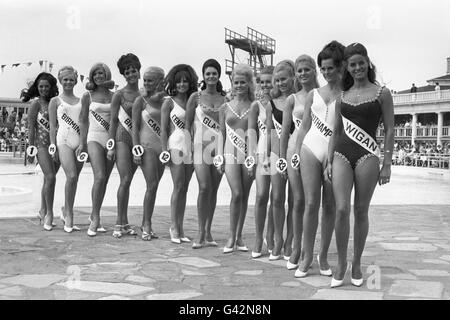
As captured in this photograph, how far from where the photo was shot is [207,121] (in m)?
5.82

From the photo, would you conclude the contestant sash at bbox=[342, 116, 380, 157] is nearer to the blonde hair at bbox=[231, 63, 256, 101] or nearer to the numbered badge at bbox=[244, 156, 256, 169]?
the numbered badge at bbox=[244, 156, 256, 169]

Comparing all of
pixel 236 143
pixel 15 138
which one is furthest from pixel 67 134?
pixel 15 138

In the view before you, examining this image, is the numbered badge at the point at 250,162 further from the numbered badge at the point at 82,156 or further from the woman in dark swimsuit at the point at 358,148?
the numbered badge at the point at 82,156

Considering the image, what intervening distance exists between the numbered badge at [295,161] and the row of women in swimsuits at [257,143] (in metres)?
0.01

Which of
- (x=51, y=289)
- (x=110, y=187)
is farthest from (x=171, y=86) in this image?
(x=110, y=187)

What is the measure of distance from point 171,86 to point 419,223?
4.15 meters

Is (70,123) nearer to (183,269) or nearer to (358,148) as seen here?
(183,269)

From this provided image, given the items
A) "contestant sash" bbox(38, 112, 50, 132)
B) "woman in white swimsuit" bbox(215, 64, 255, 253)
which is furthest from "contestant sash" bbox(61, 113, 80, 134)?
"woman in white swimsuit" bbox(215, 64, 255, 253)

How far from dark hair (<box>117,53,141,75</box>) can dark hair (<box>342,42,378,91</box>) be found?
2.77 m

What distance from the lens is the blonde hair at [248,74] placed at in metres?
5.54

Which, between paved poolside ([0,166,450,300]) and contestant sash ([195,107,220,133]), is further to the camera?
contestant sash ([195,107,220,133])

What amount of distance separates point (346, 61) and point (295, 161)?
2.94 feet

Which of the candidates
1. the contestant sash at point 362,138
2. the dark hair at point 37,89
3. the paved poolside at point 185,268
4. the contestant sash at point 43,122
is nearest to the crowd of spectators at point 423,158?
the paved poolside at point 185,268

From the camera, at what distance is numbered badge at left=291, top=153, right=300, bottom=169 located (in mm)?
4625
